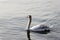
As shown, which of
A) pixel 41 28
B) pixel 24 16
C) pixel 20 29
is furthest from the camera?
pixel 24 16

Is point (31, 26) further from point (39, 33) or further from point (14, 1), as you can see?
point (14, 1)

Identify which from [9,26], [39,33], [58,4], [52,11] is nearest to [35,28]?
[39,33]

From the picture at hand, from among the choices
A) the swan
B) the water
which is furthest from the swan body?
the water

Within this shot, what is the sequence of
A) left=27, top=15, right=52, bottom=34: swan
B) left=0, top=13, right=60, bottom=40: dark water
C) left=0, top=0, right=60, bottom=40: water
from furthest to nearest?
left=27, top=15, right=52, bottom=34: swan
left=0, top=0, right=60, bottom=40: water
left=0, top=13, right=60, bottom=40: dark water

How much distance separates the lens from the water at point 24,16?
14327mm

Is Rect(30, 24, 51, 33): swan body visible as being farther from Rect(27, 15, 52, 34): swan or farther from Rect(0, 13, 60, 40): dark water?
Rect(0, 13, 60, 40): dark water

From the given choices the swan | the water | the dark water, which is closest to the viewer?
the dark water

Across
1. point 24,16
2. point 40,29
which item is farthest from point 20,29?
point 24,16

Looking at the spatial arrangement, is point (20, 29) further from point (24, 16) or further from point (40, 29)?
point (24, 16)

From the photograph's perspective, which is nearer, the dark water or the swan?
the dark water

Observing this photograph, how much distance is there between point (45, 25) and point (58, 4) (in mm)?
5735

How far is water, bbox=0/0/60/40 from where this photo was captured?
47.0 ft

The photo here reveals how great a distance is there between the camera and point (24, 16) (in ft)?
57.2

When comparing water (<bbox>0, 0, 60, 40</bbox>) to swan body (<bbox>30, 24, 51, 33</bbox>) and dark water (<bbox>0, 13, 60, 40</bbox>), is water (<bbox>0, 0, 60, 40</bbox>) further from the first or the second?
swan body (<bbox>30, 24, 51, 33</bbox>)
